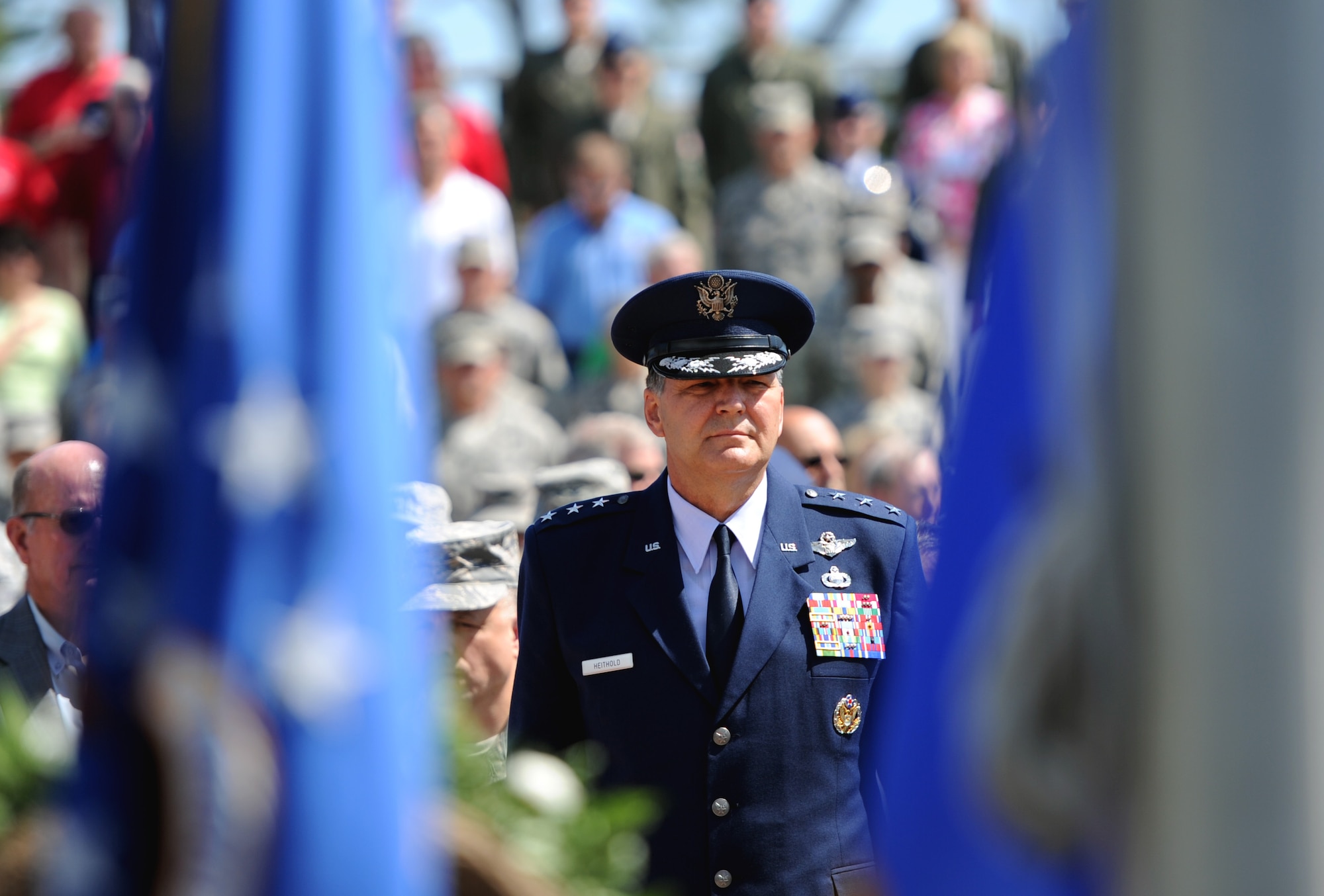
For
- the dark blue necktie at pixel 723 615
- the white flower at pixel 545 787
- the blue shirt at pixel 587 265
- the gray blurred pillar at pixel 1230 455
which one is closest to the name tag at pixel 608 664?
the dark blue necktie at pixel 723 615

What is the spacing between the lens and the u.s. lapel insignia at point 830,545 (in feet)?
13.0

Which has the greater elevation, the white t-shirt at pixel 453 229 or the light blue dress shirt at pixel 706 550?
the white t-shirt at pixel 453 229

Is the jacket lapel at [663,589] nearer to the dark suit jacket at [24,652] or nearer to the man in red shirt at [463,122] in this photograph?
the dark suit jacket at [24,652]

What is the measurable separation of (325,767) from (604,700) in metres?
1.73

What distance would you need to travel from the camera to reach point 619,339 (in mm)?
4277

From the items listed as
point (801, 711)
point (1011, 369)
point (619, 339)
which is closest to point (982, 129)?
point (619, 339)

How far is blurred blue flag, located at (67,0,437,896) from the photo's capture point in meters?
2.07

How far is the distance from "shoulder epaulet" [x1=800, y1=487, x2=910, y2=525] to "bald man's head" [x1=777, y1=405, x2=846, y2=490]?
159 centimetres

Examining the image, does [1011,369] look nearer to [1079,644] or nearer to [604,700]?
[1079,644]

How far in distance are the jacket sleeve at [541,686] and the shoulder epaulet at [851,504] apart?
→ 2.21 feet

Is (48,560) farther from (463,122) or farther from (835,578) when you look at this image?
(463,122)

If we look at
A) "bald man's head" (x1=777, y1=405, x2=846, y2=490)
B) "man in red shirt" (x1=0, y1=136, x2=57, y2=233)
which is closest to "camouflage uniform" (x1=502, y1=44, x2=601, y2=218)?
"man in red shirt" (x1=0, y1=136, x2=57, y2=233)

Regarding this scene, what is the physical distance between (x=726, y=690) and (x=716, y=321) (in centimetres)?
92

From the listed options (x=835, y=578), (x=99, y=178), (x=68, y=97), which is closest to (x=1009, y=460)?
(x=835, y=578)
